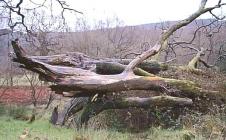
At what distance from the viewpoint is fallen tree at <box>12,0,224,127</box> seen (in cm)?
880

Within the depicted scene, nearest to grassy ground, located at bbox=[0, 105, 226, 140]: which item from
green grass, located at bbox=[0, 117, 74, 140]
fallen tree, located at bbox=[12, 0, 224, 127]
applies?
green grass, located at bbox=[0, 117, 74, 140]

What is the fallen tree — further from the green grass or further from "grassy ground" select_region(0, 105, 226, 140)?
the green grass

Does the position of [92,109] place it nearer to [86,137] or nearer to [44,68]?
[44,68]

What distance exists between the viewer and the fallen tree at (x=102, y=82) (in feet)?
28.9

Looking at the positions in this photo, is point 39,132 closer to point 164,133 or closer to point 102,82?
point 102,82

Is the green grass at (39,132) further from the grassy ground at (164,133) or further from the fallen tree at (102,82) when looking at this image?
the fallen tree at (102,82)

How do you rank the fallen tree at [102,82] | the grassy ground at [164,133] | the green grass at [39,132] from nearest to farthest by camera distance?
the grassy ground at [164,133] → the green grass at [39,132] → the fallen tree at [102,82]

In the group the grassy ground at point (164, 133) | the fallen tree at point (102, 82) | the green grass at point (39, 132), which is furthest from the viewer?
the fallen tree at point (102, 82)

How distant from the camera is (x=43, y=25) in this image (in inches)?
731

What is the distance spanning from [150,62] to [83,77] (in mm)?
3762

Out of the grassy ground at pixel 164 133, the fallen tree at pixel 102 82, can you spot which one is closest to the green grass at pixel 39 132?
the grassy ground at pixel 164 133

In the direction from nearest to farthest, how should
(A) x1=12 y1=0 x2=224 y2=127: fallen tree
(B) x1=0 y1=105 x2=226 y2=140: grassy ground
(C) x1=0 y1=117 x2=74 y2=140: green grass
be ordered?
(B) x1=0 y1=105 x2=226 y2=140: grassy ground → (C) x1=0 y1=117 x2=74 y2=140: green grass → (A) x1=12 y1=0 x2=224 y2=127: fallen tree

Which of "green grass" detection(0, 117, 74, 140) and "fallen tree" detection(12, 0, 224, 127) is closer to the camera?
"green grass" detection(0, 117, 74, 140)

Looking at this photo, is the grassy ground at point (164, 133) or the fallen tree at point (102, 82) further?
the fallen tree at point (102, 82)
